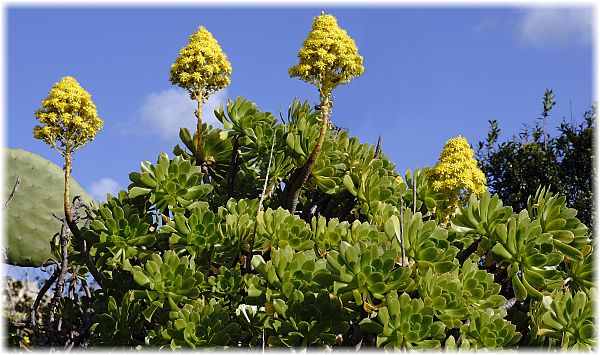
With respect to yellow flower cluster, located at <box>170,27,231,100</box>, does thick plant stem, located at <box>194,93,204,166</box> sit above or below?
below

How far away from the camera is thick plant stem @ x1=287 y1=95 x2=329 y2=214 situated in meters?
2.83

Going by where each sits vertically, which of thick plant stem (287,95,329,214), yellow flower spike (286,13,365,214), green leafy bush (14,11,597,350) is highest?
yellow flower spike (286,13,365,214)

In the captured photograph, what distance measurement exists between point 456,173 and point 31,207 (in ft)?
13.6

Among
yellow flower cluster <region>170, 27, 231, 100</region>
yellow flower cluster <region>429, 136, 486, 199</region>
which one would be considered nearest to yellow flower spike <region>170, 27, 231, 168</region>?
yellow flower cluster <region>170, 27, 231, 100</region>

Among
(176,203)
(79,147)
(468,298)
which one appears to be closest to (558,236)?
(468,298)

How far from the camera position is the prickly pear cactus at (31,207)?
613 cm

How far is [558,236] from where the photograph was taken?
271cm

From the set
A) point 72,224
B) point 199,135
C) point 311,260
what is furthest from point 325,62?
point 72,224

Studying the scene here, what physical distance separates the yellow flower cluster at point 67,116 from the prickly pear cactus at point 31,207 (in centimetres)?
330

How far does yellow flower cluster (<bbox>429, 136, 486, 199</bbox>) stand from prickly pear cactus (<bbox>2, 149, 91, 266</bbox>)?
12.1 ft

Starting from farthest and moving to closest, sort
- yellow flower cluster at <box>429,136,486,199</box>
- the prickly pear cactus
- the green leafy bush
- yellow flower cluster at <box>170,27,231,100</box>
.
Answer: the prickly pear cactus → yellow flower cluster at <box>429,136,486,199</box> → yellow flower cluster at <box>170,27,231,100</box> → the green leafy bush

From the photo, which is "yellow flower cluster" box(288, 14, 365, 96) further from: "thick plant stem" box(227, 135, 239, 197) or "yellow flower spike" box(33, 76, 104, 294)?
"yellow flower spike" box(33, 76, 104, 294)

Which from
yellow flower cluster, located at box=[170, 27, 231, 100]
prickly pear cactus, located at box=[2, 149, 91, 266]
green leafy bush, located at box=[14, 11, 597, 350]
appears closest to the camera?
green leafy bush, located at box=[14, 11, 597, 350]

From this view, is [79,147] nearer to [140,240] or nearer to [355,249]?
[140,240]
